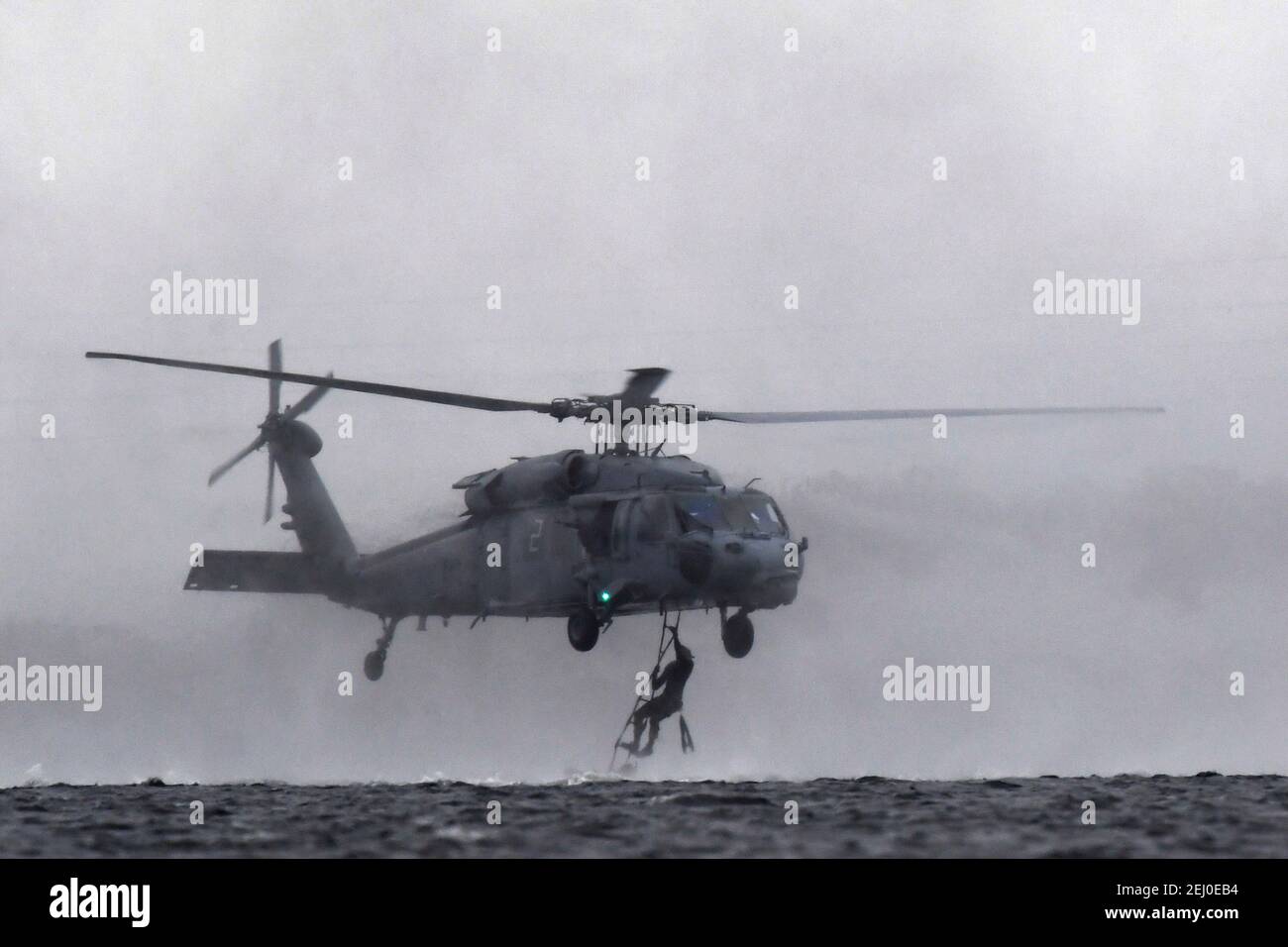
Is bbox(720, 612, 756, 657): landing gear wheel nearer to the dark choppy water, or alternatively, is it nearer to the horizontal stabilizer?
the dark choppy water

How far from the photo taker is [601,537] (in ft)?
111

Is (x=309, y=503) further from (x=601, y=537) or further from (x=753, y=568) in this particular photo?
(x=753, y=568)

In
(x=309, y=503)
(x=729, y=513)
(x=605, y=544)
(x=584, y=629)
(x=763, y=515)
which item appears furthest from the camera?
(x=309, y=503)

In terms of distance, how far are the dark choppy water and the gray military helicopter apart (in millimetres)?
4230

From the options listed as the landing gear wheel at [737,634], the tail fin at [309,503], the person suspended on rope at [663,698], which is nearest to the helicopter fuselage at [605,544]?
the landing gear wheel at [737,634]

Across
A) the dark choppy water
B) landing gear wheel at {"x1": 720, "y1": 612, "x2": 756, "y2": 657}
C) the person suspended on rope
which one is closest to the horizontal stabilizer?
the dark choppy water

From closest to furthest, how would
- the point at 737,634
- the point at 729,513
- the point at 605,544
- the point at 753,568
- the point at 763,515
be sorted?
the point at 753,568 → the point at 729,513 → the point at 763,515 → the point at 605,544 → the point at 737,634

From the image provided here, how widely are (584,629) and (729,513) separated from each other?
14.1 ft

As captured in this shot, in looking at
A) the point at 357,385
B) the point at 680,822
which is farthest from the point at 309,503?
the point at 680,822

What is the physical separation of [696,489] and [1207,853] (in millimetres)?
16241
